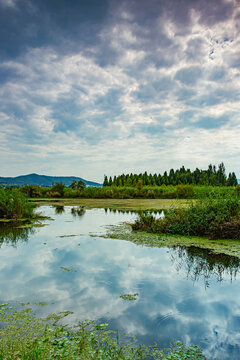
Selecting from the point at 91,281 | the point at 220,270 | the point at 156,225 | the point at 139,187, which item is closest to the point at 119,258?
the point at 91,281

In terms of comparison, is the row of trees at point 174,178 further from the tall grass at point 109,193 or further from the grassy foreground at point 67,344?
the grassy foreground at point 67,344

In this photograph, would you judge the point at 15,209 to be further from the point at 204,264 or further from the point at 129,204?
the point at 129,204

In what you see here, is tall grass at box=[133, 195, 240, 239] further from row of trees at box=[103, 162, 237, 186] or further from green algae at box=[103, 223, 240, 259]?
row of trees at box=[103, 162, 237, 186]

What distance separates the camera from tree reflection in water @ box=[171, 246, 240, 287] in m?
4.81

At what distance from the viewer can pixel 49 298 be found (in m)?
3.88

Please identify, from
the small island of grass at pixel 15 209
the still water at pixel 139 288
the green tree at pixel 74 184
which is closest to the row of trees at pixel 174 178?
the green tree at pixel 74 184

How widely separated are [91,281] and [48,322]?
137 centimetres

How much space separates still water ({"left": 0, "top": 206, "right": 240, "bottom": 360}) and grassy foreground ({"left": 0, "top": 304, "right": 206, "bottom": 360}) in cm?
18

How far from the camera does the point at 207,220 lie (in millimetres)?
7914

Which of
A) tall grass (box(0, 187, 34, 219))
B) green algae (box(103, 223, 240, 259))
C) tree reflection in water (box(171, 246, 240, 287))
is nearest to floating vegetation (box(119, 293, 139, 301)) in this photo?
tree reflection in water (box(171, 246, 240, 287))

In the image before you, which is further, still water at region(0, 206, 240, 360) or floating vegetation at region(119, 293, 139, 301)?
floating vegetation at region(119, 293, 139, 301)

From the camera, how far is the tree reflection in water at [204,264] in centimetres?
481

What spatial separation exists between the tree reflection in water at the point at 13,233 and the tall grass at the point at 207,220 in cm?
431

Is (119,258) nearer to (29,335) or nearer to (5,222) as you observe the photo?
(29,335)
